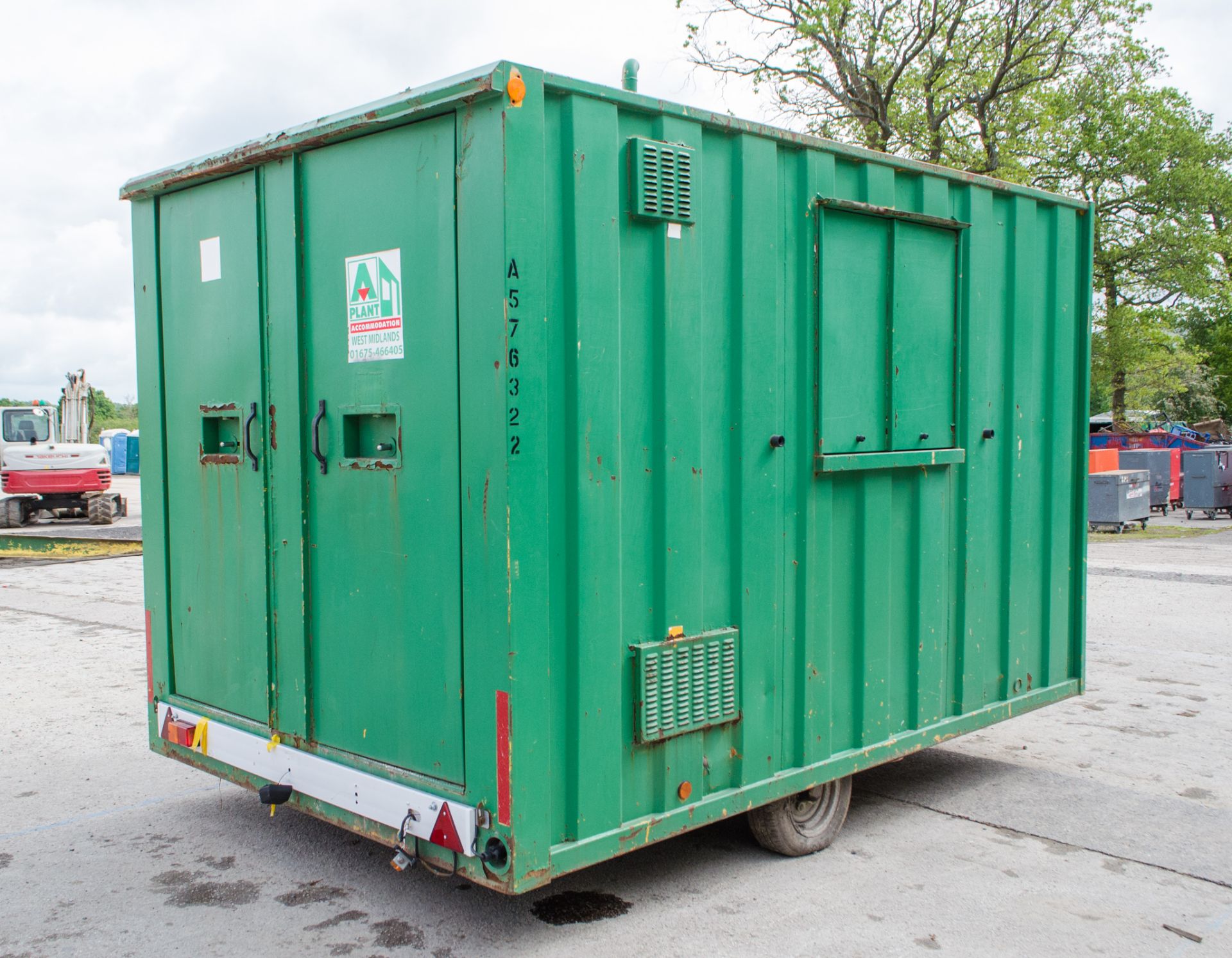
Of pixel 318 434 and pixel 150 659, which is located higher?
pixel 318 434

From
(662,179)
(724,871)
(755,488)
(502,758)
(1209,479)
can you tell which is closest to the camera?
(502,758)

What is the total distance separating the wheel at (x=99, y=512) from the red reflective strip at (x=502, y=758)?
2221 centimetres

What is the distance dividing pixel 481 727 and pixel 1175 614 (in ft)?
33.0

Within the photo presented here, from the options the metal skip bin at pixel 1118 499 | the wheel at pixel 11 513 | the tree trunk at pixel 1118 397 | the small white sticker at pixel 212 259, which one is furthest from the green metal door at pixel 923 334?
the tree trunk at pixel 1118 397

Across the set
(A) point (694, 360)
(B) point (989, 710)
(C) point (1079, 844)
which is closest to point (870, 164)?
(A) point (694, 360)

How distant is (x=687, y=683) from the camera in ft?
13.1

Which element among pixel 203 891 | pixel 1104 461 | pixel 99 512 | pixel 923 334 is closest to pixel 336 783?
pixel 203 891

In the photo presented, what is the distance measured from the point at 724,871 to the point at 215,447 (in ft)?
9.55

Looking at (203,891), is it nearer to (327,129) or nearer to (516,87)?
(327,129)

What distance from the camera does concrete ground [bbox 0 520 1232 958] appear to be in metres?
3.97

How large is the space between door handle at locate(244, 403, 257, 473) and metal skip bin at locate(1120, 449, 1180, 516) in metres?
24.1

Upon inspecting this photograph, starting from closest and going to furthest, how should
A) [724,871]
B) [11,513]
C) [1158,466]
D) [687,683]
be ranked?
[687,683] → [724,871] → [11,513] → [1158,466]

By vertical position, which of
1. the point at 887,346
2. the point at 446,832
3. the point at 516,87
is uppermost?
the point at 516,87

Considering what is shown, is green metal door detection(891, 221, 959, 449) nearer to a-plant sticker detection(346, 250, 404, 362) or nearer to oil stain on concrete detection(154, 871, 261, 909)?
a-plant sticker detection(346, 250, 404, 362)
